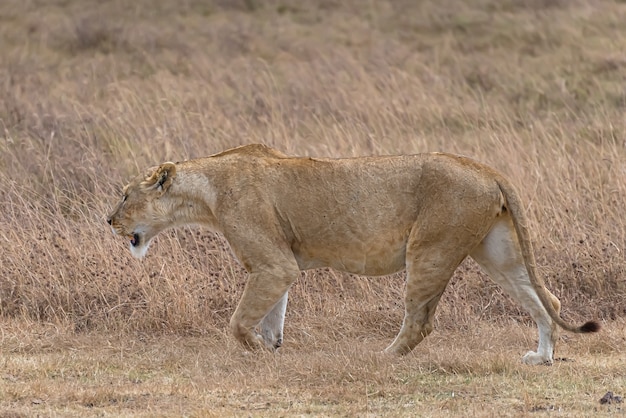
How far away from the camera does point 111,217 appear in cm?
742

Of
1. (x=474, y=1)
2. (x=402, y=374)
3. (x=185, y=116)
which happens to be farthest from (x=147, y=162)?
(x=474, y=1)

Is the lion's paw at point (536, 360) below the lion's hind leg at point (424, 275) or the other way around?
below

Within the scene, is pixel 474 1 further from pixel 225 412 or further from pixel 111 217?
pixel 225 412

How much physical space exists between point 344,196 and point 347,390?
1.34m

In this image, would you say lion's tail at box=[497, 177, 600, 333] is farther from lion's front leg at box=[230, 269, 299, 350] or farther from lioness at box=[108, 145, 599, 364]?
lion's front leg at box=[230, 269, 299, 350]

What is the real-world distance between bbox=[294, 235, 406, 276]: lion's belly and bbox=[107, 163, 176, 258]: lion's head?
89cm

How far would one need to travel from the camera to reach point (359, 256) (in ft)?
23.2

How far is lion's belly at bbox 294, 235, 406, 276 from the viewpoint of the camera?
7.04 metres

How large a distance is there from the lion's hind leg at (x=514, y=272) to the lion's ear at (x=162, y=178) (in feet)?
6.19

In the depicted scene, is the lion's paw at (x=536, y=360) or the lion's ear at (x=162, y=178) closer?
the lion's paw at (x=536, y=360)

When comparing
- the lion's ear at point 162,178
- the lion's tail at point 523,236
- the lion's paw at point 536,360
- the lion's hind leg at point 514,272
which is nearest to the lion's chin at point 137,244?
Result: the lion's ear at point 162,178

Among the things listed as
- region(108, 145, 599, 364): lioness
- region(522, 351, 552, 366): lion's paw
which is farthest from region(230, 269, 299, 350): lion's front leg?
region(522, 351, 552, 366): lion's paw

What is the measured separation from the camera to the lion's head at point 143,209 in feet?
24.1

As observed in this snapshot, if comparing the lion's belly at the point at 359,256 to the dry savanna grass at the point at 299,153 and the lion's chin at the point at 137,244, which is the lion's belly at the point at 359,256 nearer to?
the dry savanna grass at the point at 299,153
